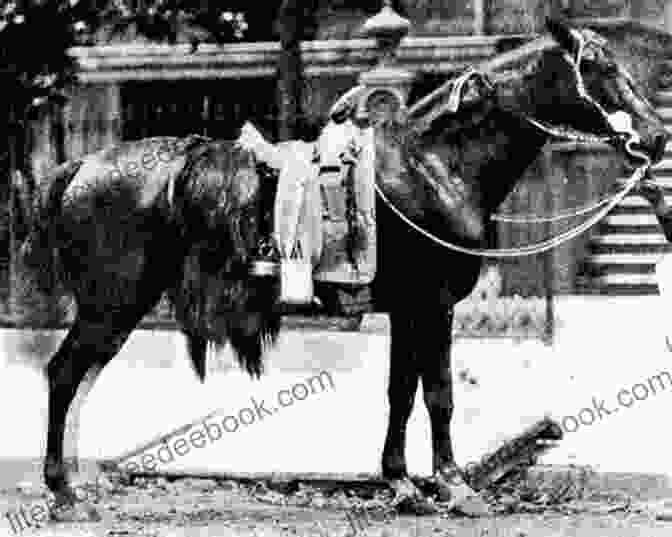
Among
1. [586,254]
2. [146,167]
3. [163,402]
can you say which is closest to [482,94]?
[146,167]

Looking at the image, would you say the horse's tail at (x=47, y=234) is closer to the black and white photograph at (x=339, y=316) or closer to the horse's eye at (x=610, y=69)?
the black and white photograph at (x=339, y=316)

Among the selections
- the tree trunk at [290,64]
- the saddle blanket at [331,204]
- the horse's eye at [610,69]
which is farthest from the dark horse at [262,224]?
the tree trunk at [290,64]

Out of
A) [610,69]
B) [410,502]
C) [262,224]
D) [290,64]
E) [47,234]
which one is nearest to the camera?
[610,69]

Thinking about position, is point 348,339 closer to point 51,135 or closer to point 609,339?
point 609,339

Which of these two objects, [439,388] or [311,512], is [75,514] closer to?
[311,512]

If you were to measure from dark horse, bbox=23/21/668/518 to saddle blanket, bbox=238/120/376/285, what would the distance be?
0.50 feet

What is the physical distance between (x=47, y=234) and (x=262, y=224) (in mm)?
1227

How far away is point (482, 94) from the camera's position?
29.0 ft

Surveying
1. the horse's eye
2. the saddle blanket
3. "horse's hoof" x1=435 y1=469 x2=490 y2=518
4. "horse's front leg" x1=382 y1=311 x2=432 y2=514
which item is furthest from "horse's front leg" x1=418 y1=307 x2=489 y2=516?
the horse's eye

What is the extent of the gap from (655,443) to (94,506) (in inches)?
133

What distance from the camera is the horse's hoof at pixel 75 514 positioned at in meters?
8.62

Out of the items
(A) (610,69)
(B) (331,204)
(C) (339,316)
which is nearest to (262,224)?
(B) (331,204)

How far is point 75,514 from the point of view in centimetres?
866

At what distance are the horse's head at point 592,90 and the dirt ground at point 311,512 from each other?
184 cm
